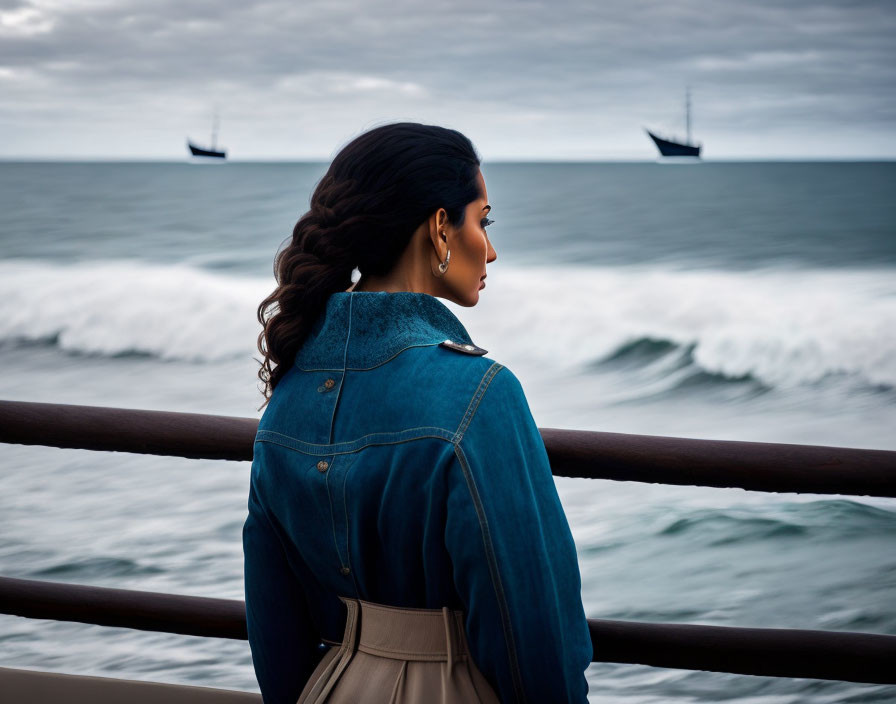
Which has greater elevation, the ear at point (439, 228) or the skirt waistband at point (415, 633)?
the ear at point (439, 228)

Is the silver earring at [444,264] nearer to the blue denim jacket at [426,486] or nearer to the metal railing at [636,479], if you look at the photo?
the blue denim jacket at [426,486]

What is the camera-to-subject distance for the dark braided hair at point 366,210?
0.98 metres

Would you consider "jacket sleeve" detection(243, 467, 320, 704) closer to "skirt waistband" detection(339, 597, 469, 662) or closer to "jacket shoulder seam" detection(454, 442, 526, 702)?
"skirt waistband" detection(339, 597, 469, 662)

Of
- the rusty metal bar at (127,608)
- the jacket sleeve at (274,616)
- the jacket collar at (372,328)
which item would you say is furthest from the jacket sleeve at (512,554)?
the rusty metal bar at (127,608)

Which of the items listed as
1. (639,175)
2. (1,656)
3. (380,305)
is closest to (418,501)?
(380,305)

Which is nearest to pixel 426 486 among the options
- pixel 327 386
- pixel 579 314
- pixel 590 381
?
pixel 327 386

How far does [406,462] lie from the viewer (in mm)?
912

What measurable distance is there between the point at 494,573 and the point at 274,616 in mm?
334

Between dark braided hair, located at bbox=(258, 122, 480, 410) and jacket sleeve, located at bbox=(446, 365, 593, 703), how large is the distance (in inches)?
8.0

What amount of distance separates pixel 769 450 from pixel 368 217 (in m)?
0.67

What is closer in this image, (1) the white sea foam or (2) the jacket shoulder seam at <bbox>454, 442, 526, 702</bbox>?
(2) the jacket shoulder seam at <bbox>454, 442, 526, 702</bbox>

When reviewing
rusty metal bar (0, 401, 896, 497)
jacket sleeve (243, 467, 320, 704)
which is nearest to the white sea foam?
rusty metal bar (0, 401, 896, 497)

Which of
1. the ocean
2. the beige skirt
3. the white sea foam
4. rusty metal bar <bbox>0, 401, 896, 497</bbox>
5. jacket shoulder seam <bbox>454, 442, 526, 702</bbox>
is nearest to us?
jacket shoulder seam <bbox>454, 442, 526, 702</bbox>

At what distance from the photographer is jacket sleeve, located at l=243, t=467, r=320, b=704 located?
1.08 m
